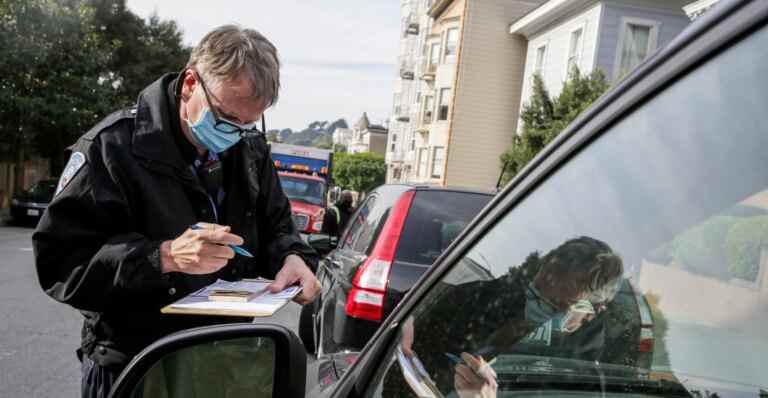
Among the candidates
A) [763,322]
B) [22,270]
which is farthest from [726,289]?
[22,270]

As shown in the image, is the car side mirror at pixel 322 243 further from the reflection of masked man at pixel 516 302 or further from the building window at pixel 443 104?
the building window at pixel 443 104

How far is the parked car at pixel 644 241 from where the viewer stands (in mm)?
784

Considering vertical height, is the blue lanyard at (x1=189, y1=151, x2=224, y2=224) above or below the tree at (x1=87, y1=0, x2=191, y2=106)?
below

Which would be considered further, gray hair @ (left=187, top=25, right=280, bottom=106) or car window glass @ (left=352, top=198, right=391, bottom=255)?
car window glass @ (left=352, top=198, right=391, bottom=255)

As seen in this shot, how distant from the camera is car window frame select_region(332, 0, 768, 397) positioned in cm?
76

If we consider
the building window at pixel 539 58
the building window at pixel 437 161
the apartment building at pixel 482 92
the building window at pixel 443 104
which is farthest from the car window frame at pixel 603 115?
the building window at pixel 443 104

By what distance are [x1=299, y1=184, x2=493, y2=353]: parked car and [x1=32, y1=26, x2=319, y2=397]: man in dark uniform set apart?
1.70 m

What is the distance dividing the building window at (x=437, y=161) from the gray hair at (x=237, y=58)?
90.9 feet

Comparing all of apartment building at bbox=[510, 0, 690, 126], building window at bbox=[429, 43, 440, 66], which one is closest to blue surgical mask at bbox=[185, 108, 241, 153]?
apartment building at bbox=[510, 0, 690, 126]

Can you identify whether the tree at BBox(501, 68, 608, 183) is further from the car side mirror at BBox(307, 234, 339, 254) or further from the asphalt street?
the asphalt street

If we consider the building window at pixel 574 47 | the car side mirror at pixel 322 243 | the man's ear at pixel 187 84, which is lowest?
the car side mirror at pixel 322 243

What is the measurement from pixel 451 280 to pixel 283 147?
2013 centimetres

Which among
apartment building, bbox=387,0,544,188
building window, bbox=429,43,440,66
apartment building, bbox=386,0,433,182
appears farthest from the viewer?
apartment building, bbox=386,0,433,182

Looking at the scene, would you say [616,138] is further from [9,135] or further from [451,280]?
[9,135]
